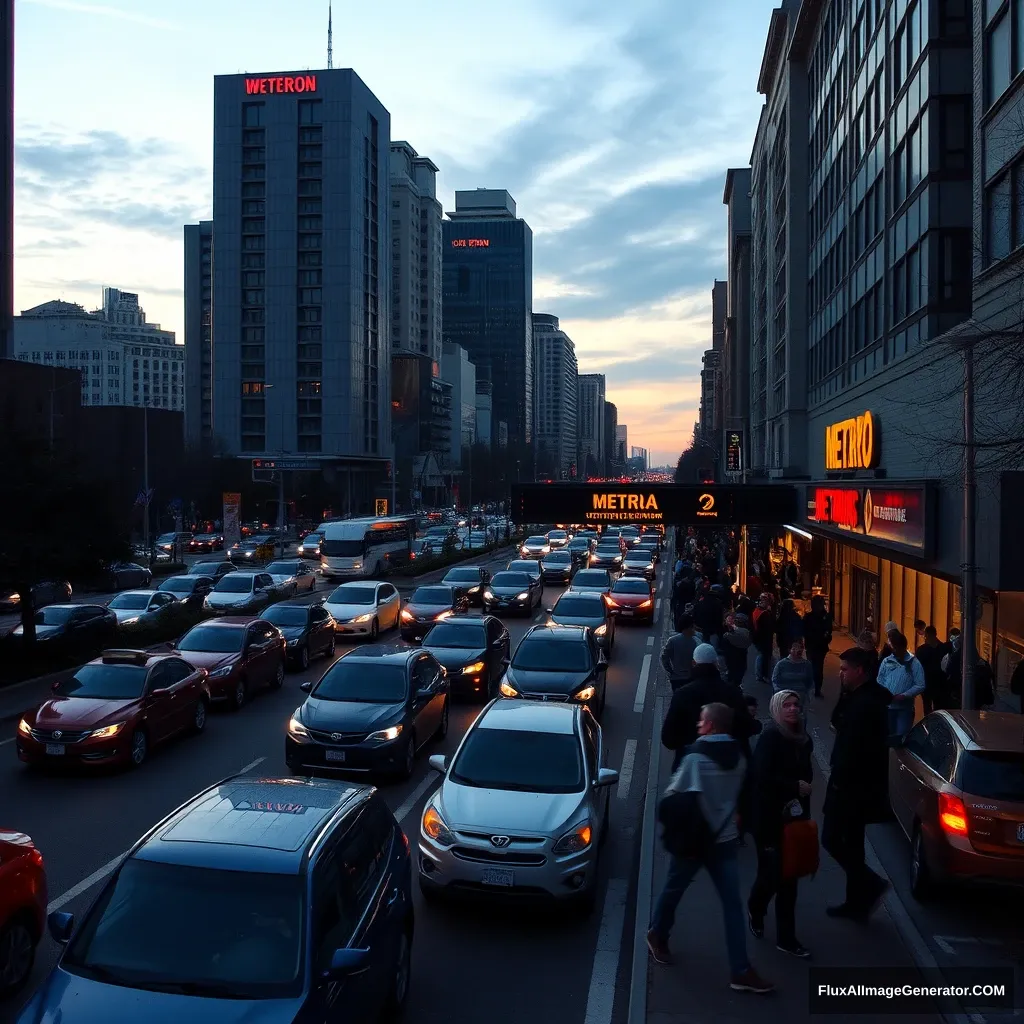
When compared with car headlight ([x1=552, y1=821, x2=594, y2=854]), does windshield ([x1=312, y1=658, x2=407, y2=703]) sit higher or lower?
higher

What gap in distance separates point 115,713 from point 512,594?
20.2 m

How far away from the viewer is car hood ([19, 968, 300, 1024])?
187 inches

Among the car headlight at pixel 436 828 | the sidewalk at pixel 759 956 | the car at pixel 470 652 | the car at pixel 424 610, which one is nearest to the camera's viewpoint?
the sidewalk at pixel 759 956

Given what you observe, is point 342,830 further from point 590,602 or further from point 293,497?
point 293,497

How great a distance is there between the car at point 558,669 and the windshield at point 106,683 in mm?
5594

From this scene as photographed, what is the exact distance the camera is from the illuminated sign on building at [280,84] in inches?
4090

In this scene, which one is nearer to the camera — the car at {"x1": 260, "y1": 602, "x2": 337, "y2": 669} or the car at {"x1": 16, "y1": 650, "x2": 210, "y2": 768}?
the car at {"x1": 16, "y1": 650, "x2": 210, "y2": 768}

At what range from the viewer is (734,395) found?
90.6 meters

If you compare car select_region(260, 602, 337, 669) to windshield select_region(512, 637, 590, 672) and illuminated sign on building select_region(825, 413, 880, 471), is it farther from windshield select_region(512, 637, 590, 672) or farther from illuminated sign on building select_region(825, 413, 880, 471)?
illuminated sign on building select_region(825, 413, 880, 471)

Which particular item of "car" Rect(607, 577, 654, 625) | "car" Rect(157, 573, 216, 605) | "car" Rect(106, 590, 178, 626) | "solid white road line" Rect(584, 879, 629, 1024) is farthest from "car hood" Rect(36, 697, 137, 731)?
"car" Rect(607, 577, 654, 625)

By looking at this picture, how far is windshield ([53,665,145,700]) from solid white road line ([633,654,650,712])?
28.9 ft

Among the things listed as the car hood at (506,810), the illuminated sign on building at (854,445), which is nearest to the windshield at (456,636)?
the illuminated sign on building at (854,445)

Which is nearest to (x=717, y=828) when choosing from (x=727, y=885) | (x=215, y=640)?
(x=727, y=885)

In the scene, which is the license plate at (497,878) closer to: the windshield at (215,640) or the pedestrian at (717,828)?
the pedestrian at (717,828)
